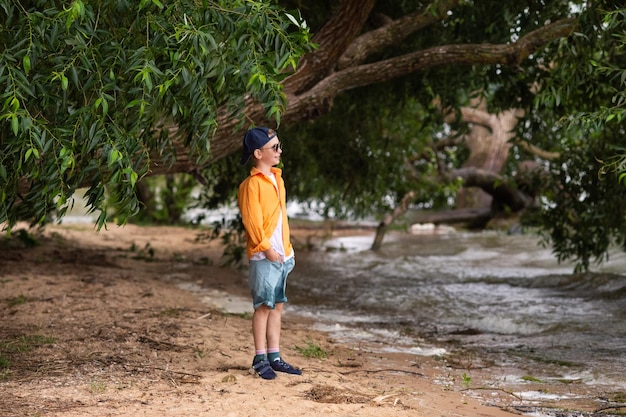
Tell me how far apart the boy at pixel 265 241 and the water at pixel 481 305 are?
1.95 metres

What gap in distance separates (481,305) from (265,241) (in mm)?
5190

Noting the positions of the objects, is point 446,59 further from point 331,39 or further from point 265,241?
point 265,241

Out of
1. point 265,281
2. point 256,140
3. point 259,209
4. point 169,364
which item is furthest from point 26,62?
point 169,364

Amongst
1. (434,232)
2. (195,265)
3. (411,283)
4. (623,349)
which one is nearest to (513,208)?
(434,232)

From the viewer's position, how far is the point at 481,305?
378 inches

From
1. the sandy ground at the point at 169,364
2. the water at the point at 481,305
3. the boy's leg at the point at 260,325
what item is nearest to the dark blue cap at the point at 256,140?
the boy's leg at the point at 260,325

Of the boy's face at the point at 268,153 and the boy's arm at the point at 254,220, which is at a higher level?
the boy's face at the point at 268,153

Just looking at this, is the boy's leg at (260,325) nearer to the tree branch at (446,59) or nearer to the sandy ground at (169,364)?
the sandy ground at (169,364)

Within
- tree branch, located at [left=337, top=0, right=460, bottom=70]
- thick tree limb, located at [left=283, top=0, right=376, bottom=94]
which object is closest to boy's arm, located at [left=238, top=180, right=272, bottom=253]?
thick tree limb, located at [left=283, top=0, right=376, bottom=94]

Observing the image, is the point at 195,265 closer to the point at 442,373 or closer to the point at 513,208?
the point at 442,373

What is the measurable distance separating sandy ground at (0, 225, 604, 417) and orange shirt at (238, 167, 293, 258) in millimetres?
832

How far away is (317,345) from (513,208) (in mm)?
13148

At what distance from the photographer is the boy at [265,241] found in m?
5.03

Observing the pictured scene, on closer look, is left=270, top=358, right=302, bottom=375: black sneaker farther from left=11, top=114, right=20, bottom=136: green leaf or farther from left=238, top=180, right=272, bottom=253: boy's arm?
left=11, top=114, right=20, bottom=136: green leaf
